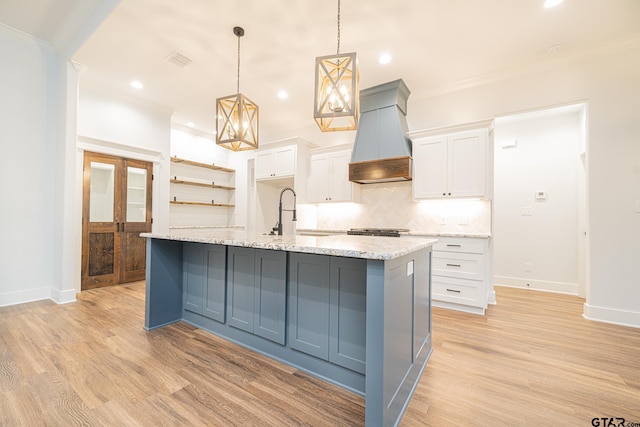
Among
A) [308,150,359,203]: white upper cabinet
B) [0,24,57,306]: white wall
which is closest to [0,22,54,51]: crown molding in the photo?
[0,24,57,306]: white wall

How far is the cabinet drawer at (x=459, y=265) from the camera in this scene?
323 cm

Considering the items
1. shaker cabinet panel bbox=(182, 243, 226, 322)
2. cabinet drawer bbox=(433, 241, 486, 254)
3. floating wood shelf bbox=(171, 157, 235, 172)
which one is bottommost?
shaker cabinet panel bbox=(182, 243, 226, 322)

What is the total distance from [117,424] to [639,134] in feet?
16.8

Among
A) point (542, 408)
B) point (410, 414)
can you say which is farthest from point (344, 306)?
point (542, 408)

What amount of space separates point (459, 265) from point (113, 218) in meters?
5.17

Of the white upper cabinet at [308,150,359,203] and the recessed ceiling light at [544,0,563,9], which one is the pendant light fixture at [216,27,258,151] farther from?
the recessed ceiling light at [544,0,563,9]

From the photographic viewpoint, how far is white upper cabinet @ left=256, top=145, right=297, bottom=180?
491 centimetres

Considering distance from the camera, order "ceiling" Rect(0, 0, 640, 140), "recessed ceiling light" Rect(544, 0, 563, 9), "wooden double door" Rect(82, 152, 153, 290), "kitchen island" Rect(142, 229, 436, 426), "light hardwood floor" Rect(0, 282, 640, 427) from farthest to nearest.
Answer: "wooden double door" Rect(82, 152, 153, 290) → "ceiling" Rect(0, 0, 640, 140) → "recessed ceiling light" Rect(544, 0, 563, 9) → "light hardwood floor" Rect(0, 282, 640, 427) → "kitchen island" Rect(142, 229, 436, 426)

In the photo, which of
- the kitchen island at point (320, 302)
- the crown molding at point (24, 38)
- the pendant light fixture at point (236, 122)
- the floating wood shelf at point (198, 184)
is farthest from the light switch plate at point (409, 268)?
the crown molding at point (24, 38)

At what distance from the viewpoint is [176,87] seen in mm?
4117

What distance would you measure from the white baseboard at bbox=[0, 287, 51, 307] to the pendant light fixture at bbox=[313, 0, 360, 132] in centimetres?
431

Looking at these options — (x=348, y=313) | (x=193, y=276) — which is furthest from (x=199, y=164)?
(x=348, y=313)

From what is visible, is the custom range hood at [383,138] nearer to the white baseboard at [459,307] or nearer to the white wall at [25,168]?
the white baseboard at [459,307]

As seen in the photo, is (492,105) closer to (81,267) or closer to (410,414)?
(410,414)
